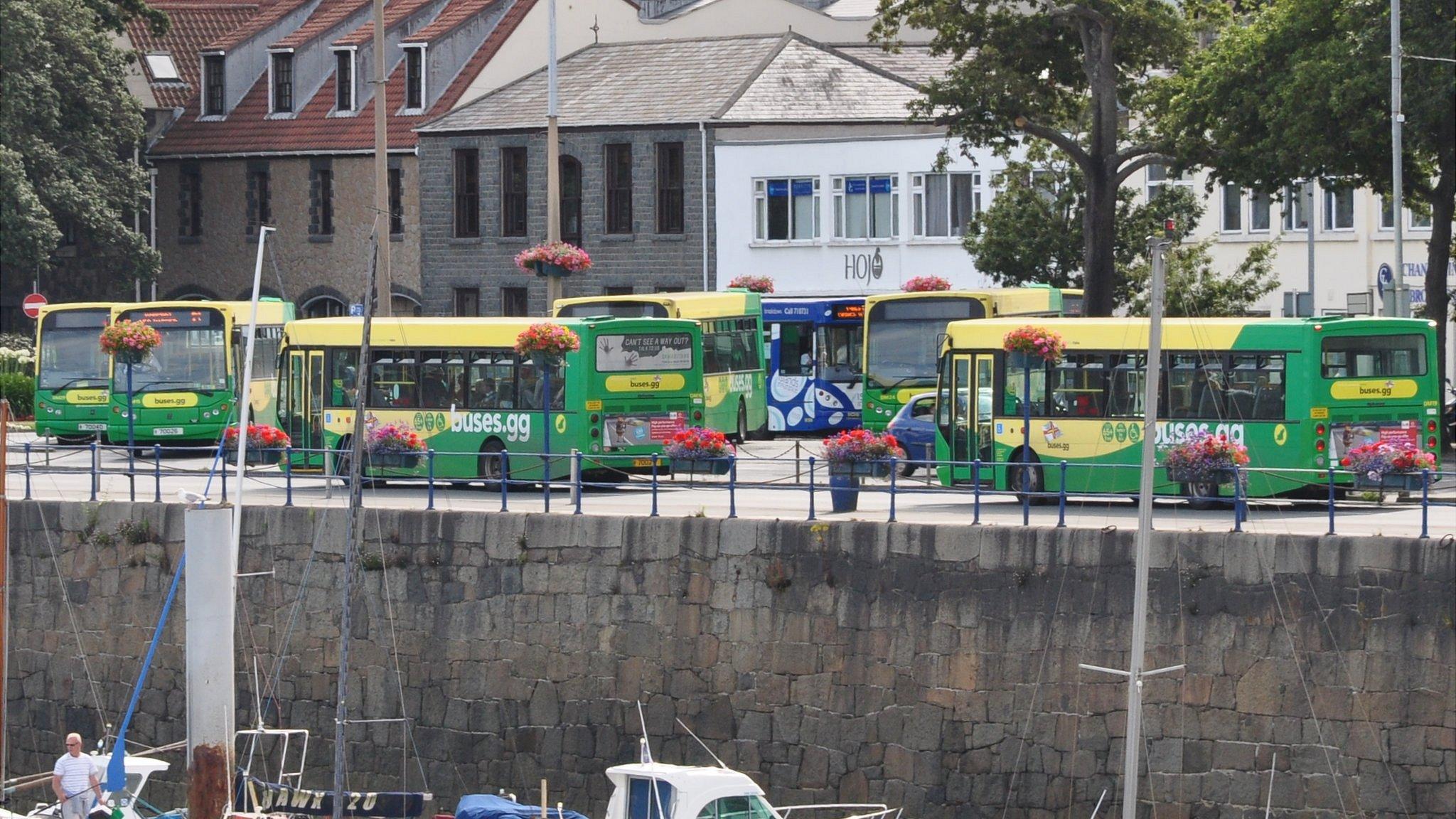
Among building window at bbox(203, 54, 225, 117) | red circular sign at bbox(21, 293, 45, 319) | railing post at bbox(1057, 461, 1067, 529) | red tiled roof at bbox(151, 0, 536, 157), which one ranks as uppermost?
building window at bbox(203, 54, 225, 117)

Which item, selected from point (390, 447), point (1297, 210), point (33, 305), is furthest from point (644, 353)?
point (1297, 210)

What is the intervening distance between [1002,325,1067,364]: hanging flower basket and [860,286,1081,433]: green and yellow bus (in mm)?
9712

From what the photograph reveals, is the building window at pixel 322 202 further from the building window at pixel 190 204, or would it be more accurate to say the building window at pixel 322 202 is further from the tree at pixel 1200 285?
the tree at pixel 1200 285

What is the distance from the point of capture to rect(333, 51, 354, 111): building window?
61.7 metres

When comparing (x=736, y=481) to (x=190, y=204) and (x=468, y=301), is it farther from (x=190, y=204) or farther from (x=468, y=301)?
(x=190, y=204)

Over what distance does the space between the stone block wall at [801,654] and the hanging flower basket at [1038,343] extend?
5.37m

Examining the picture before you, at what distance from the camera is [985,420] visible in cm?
2947

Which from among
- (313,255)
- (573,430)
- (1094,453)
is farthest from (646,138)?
(1094,453)

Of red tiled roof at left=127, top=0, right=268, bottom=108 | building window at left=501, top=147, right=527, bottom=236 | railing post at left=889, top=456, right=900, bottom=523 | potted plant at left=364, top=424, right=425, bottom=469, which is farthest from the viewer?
red tiled roof at left=127, top=0, right=268, bottom=108

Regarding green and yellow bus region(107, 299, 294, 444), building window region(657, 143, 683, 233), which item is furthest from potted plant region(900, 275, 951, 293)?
building window region(657, 143, 683, 233)

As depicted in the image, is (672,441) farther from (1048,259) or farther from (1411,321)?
(1048,259)

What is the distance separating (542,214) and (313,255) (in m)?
7.71

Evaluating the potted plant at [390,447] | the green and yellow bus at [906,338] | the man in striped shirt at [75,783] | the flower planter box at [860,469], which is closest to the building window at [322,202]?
the green and yellow bus at [906,338]

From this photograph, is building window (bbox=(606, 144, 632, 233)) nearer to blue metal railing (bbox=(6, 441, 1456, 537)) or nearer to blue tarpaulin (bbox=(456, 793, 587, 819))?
blue metal railing (bbox=(6, 441, 1456, 537))
